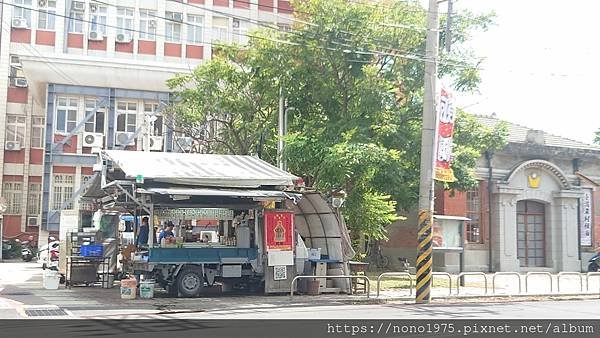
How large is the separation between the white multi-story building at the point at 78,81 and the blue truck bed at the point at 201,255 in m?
20.0

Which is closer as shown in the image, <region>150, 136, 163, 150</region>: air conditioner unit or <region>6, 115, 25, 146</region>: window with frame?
<region>150, 136, 163, 150</region>: air conditioner unit

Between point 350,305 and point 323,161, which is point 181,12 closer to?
point 323,161

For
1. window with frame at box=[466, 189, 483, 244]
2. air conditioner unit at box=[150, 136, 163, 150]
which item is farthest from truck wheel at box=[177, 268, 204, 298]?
air conditioner unit at box=[150, 136, 163, 150]

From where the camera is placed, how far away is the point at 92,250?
21.2 m

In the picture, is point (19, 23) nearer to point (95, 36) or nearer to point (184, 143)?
point (95, 36)

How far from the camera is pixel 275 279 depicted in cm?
1969

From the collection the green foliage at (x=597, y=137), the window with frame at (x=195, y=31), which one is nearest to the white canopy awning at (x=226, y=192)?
the window with frame at (x=195, y=31)

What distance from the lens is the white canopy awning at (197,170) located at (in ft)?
61.1

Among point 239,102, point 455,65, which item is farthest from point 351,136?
point 239,102

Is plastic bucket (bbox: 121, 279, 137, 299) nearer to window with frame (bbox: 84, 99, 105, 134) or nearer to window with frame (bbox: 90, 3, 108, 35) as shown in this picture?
window with frame (bbox: 84, 99, 105, 134)

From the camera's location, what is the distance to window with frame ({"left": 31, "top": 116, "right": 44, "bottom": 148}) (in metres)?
45.8

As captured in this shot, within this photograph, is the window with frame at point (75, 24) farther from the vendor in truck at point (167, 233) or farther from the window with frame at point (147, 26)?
the vendor in truck at point (167, 233)

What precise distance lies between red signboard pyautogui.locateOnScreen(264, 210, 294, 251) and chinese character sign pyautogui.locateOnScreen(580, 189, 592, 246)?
21.2 metres

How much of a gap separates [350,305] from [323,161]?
525 centimetres
